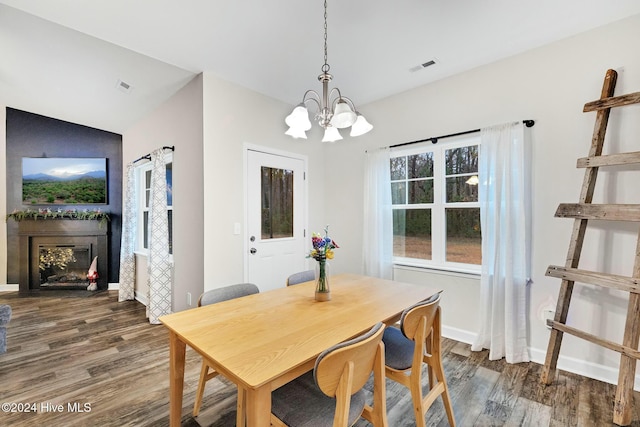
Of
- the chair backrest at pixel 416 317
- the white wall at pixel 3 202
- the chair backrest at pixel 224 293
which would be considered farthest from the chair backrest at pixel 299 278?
the white wall at pixel 3 202

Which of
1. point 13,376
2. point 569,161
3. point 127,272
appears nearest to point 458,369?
point 569,161

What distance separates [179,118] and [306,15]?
6.72 ft

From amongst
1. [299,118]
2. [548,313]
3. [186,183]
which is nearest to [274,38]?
[299,118]

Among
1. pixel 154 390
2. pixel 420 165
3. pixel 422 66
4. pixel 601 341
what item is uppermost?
pixel 422 66

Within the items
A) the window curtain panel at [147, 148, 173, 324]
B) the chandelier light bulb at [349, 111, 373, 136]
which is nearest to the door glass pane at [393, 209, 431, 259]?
the chandelier light bulb at [349, 111, 373, 136]

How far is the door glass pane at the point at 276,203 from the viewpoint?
3.45 meters

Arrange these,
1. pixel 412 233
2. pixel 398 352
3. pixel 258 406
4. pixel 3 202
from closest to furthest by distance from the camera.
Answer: pixel 258 406
pixel 398 352
pixel 412 233
pixel 3 202

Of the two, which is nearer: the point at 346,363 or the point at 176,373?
the point at 346,363

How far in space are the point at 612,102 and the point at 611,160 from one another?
1.37 ft

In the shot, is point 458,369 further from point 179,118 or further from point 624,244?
point 179,118

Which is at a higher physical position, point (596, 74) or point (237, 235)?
point (596, 74)

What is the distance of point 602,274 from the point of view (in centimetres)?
200

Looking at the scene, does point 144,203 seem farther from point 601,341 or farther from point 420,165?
point 601,341

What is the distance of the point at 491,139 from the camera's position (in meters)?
2.61
